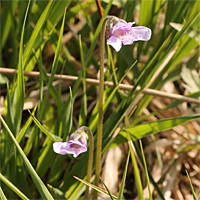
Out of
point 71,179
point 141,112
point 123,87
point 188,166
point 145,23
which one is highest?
point 145,23

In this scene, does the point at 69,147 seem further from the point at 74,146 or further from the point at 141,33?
the point at 141,33

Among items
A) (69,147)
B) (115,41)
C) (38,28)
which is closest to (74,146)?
(69,147)

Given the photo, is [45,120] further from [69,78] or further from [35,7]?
[35,7]

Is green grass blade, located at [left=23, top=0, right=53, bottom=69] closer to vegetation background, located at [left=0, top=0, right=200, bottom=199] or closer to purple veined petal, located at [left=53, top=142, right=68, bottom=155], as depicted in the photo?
vegetation background, located at [left=0, top=0, right=200, bottom=199]

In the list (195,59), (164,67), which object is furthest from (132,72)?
(195,59)

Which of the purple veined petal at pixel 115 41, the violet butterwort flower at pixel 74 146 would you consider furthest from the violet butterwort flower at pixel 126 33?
the violet butterwort flower at pixel 74 146

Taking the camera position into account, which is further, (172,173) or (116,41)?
(172,173)

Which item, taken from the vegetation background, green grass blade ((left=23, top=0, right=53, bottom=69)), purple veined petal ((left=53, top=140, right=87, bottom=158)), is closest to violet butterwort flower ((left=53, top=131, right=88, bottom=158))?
purple veined petal ((left=53, top=140, right=87, bottom=158))
